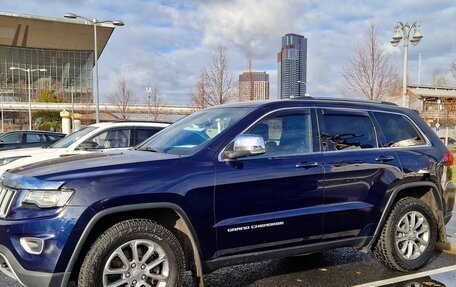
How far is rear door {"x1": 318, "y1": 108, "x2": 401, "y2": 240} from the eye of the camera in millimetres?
4496

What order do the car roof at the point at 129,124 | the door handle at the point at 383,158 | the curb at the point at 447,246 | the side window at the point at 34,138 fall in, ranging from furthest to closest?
the side window at the point at 34,138 → the car roof at the point at 129,124 → the curb at the point at 447,246 → the door handle at the point at 383,158

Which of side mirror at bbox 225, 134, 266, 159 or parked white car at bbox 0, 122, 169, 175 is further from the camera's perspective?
parked white car at bbox 0, 122, 169, 175

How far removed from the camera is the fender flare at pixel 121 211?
3355 mm

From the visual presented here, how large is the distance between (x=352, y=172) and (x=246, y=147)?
136cm

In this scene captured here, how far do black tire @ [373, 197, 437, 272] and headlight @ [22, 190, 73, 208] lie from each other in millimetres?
3448

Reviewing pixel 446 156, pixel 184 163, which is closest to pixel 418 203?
pixel 446 156

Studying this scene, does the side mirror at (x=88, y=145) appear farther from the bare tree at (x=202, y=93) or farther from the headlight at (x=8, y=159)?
the bare tree at (x=202, y=93)

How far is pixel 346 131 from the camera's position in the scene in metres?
4.86

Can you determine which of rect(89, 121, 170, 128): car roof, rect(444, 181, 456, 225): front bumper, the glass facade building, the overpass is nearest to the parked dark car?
rect(89, 121, 170, 128): car roof

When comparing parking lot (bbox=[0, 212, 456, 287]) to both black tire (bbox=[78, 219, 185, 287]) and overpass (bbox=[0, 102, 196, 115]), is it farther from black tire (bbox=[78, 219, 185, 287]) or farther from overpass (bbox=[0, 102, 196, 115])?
overpass (bbox=[0, 102, 196, 115])

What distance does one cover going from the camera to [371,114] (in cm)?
517

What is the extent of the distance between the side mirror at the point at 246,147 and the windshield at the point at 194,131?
10.8 inches

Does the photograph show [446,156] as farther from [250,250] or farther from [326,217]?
[250,250]

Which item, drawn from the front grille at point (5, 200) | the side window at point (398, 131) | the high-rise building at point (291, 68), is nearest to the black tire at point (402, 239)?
the side window at point (398, 131)
